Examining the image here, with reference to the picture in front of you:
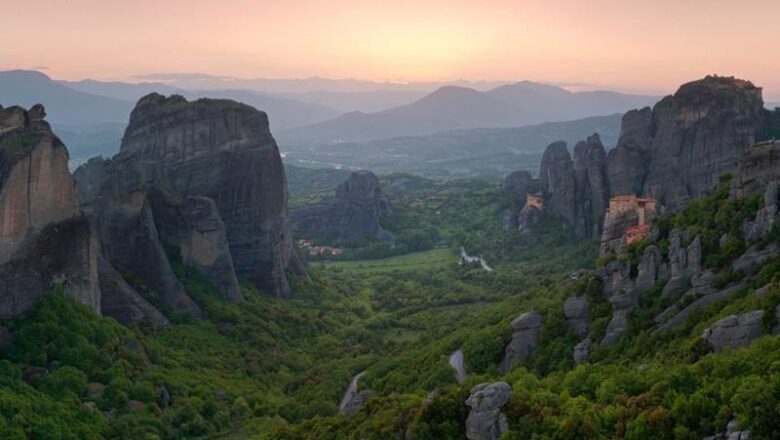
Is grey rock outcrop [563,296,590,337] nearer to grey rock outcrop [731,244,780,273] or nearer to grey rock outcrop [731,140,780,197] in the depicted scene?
grey rock outcrop [731,244,780,273]

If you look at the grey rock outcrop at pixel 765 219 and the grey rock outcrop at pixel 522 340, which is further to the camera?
the grey rock outcrop at pixel 522 340

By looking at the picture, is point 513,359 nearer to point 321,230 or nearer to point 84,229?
point 84,229

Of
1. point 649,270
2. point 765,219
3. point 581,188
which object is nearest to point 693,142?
point 581,188

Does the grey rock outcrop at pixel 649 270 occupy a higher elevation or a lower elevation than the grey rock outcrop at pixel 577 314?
higher

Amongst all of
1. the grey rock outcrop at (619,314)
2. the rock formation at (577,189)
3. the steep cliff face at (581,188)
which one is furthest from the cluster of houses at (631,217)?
the rock formation at (577,189)

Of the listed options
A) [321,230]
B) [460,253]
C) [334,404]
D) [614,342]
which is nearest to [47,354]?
[334,404]

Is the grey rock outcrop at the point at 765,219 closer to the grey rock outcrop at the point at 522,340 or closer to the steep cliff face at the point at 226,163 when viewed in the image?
the grey rock outcrop at the point at 522,340

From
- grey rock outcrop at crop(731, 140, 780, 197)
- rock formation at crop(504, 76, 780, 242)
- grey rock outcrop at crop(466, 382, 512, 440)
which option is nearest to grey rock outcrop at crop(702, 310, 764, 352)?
grey rock outcrop at crop(466, 382, 512, 440)
